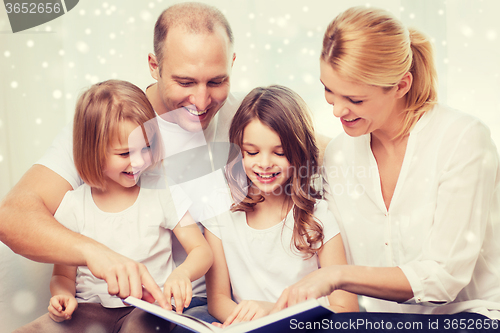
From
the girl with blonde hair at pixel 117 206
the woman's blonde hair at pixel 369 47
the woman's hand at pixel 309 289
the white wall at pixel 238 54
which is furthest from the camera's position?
the white wall at pixel 238 54

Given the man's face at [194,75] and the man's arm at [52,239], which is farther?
the man's face at [194,75]

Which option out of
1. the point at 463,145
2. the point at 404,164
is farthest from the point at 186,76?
the point at 463,145

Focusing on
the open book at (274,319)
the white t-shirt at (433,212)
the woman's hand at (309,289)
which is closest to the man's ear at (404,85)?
the white t-shirt at (433,212)

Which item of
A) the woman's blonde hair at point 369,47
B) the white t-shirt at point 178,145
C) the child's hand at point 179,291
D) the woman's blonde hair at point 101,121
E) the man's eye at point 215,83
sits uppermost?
the woman's blonde hair at point 369,47

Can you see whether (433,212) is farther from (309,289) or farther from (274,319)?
(274,319)

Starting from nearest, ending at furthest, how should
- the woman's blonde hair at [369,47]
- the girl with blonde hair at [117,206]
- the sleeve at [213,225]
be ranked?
the woman's blonde hair at [369,47] → the girl with blonde hair at [117,206] → the sleeve at [213,225]

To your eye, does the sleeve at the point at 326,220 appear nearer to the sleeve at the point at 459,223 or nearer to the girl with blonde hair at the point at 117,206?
the sleeve at the point at 459,223

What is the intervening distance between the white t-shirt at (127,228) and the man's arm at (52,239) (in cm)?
7

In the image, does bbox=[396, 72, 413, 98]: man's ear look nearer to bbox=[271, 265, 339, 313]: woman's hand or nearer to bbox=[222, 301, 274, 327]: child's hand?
bbox=[271, 265, 339, 313]: woman's hand

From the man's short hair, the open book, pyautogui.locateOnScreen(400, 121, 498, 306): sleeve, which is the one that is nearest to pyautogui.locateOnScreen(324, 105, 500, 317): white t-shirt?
pyautogui.locateOnScreen(400, 121, 498, 306): sleeve

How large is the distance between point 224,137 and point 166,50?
14.1 inches

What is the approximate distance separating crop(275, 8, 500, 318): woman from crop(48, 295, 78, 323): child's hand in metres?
0.57

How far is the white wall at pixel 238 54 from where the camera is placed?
1800 mm

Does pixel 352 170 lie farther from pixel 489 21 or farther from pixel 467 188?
pixel 489 21
